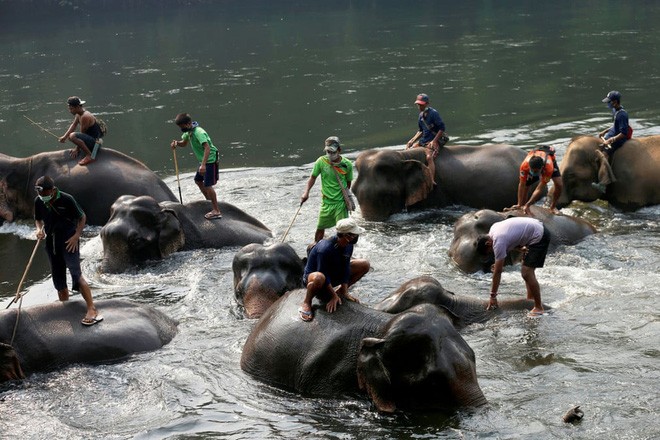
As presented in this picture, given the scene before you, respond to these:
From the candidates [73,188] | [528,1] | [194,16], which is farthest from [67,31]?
[73,188]

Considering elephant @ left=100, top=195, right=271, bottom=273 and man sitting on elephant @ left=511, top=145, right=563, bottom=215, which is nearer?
elephant @ left=100, top=195, right=271, bottom=273

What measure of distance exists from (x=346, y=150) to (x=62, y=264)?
436 inches

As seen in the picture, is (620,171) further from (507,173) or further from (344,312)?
(344,312)

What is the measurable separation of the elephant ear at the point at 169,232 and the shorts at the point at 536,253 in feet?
17.0

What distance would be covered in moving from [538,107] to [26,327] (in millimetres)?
17062

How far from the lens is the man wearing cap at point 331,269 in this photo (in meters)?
9.46

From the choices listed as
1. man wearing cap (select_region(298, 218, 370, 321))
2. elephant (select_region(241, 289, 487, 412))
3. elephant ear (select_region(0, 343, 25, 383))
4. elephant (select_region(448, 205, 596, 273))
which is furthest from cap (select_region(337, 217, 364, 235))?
elephant (select_region(448, 205, 596, 273))

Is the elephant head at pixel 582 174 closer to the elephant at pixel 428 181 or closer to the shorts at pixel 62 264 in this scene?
the elephant at pixel 428 181

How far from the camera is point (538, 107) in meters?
25.0

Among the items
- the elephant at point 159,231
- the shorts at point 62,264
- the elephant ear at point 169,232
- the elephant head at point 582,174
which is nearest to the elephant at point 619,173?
the elephant head at point 582,174

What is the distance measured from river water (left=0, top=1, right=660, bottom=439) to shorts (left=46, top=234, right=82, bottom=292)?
3.76 feet

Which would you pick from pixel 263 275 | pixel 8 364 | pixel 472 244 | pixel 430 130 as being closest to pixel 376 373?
pixel 263 275

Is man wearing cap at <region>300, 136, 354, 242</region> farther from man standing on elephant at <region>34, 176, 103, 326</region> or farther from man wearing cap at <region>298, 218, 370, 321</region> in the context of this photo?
man wearing cap at <region>298, 218, 370, 321</region>

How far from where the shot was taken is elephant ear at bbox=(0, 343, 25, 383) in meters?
9.84
